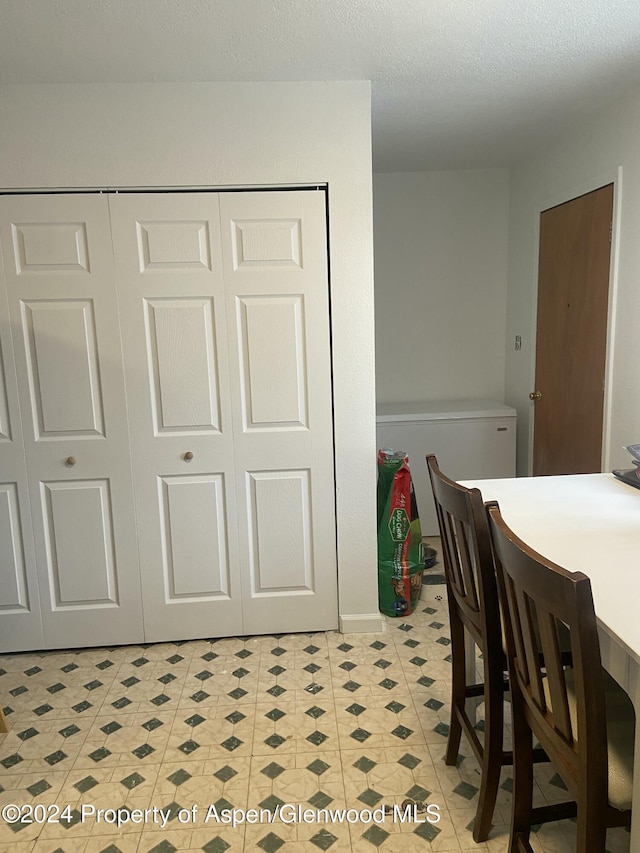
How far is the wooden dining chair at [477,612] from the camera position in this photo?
5.13ft

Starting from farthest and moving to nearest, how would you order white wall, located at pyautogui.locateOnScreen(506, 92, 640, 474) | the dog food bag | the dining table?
the dog food bag → white wall, located at pyautogui.locateOnScreen(506, 92, 640, 474) → the dining table

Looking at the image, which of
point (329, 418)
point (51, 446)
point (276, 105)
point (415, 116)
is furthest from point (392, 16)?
point (51, 446)

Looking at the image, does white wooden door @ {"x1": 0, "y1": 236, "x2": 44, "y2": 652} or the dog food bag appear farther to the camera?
the dog food bag

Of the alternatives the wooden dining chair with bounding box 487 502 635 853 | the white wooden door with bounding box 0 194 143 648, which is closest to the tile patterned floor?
the white wooden door with bounding box 0 194 143 648

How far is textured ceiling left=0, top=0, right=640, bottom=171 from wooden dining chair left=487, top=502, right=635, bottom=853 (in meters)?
1.65

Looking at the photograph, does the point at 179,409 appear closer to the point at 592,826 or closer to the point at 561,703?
the point at 561,703

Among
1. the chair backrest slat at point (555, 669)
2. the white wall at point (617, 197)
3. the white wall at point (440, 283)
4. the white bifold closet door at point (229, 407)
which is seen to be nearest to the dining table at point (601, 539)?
the chair backrest slat at point (555, 669)

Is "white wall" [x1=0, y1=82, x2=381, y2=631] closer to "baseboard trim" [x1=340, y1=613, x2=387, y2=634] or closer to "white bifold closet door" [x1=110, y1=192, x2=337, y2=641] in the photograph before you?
"white bifold closet door" [x1=110, y1=192, x2=337, y2=641]

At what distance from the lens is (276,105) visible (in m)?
2.55

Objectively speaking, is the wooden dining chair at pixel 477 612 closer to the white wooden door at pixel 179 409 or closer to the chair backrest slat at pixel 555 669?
the chair backrest slat at pixel 555 669

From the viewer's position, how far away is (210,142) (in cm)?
255

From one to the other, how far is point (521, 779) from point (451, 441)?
102 inches

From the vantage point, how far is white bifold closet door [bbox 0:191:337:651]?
2.60 meters

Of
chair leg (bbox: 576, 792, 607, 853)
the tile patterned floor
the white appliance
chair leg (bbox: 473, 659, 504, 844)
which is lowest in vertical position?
the tile patterned floor
